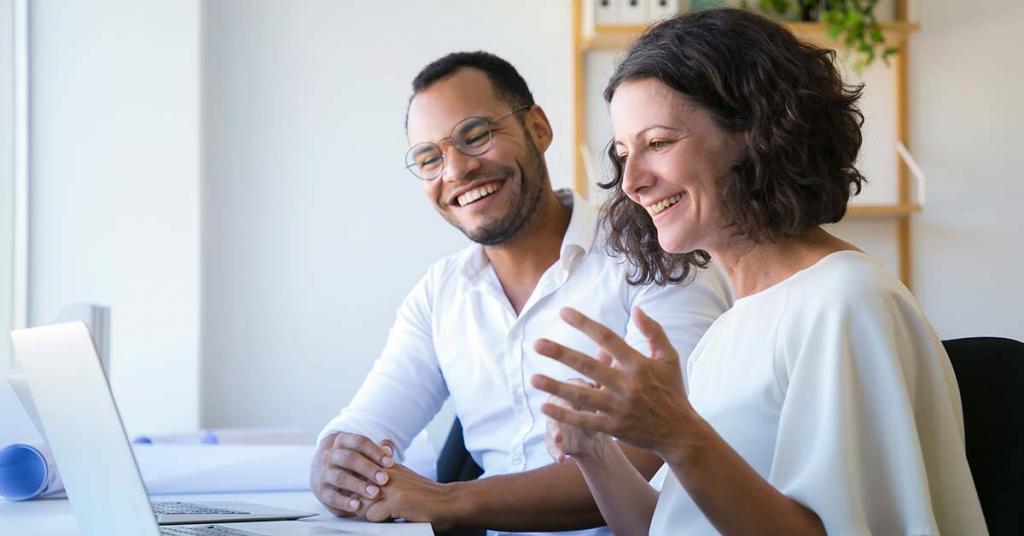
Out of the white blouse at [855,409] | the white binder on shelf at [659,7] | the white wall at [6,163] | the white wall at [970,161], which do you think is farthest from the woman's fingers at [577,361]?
the white wall at [970,161]

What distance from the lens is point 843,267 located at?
1.22 metres

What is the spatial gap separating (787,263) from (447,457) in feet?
3.38

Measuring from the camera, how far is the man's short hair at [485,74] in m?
2.15

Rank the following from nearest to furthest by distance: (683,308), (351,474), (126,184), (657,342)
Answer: (657,342)
(351,474)
(683,308)
(126,184)

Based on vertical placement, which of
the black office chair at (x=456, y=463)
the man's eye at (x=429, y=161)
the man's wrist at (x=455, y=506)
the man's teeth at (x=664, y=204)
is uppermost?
the man's eye at (x=429, y=161)

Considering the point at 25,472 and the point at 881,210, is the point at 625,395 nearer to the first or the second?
the point at 25,472

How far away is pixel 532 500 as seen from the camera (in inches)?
66.7

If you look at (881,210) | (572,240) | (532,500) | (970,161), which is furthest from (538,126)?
(970,161)

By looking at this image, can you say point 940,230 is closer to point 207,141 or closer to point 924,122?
point 924,122

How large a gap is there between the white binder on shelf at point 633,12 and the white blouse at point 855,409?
7.65 ft

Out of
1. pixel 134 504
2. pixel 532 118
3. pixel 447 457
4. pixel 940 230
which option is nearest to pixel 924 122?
pixel 940 230

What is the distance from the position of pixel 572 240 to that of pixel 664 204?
639 millimetres

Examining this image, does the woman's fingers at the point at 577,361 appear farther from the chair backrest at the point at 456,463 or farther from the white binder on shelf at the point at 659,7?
the white binder on shelf at the point at 659,7

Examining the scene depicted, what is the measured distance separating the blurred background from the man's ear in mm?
1385
